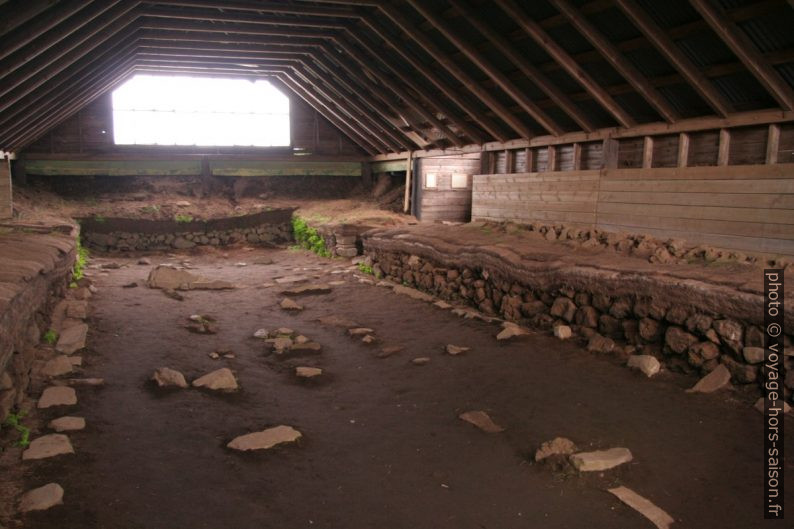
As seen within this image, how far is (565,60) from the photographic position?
369 inches

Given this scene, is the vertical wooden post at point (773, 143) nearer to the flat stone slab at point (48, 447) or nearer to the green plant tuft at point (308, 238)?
the flat stone slab at point (48, 447)

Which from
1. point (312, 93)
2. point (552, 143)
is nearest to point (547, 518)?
point (552, 143)

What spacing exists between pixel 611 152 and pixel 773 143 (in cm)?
302

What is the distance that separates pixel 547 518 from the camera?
13.3 feet

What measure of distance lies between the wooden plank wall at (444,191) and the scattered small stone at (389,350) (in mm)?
8595

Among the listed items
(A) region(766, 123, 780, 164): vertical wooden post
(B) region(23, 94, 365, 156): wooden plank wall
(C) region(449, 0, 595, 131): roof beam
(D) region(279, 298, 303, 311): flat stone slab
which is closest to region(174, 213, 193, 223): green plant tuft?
(B) region(23, 94, 365, 156): wooden plank wall

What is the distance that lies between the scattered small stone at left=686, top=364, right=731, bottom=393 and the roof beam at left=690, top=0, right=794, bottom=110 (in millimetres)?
3894

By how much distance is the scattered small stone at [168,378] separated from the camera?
21.4ft

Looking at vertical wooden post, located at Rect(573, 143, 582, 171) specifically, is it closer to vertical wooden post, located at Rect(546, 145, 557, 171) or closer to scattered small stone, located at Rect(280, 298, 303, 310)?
vertical wooden post, located at Rect(546, 145, 557, 171)

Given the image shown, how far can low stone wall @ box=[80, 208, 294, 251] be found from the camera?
18516 millimetres

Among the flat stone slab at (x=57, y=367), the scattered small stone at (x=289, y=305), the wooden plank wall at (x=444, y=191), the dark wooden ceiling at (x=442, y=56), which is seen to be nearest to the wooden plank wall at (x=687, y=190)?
the dark wooden ceiling at (x=442, y=56)

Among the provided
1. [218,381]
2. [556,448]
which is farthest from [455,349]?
[218,381]

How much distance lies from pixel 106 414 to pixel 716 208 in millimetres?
8516

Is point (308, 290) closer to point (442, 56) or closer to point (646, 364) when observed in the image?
point (442, 56)
